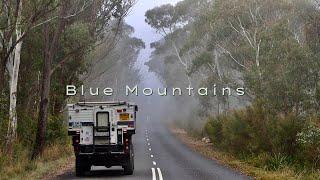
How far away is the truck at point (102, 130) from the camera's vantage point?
20.1 metres

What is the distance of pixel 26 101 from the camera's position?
2869cm

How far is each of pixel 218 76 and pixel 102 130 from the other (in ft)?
96.9

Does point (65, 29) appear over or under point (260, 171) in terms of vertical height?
over

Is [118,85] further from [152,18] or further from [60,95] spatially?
[60,95]

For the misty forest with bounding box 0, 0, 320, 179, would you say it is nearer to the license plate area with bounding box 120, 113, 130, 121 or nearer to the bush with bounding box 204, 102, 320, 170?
the bush with bounding box 204, 102, 320, 170

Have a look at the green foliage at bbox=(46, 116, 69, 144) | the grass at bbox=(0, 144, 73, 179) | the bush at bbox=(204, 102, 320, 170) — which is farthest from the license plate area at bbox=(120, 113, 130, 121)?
the green foliage at bbox=(46, 116, 69, 144)

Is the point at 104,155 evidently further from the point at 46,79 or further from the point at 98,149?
the point at 46,79

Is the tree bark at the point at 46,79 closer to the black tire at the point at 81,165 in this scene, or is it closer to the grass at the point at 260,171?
the black tire at the point at 81,165

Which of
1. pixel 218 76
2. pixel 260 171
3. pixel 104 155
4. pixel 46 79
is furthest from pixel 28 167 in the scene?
pixel 218 76

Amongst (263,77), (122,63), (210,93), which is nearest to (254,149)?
(263,77)

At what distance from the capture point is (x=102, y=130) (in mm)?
20266

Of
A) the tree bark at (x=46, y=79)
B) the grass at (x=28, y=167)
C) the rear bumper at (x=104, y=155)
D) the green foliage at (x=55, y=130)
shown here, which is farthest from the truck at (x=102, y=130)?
the green foliage at (x=55, y=130)

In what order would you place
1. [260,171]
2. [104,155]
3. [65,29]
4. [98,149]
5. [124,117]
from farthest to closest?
[65,29] < [260,171] < [104,155] < [98,149] < [124,117]

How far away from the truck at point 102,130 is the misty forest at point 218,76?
2.44 meters
